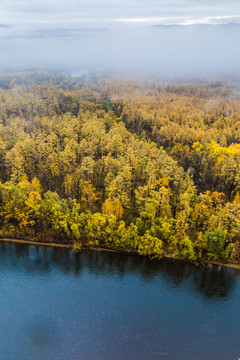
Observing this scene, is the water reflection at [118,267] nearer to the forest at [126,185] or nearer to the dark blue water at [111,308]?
the dark blue water at [111,308]

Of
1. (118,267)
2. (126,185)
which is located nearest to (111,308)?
(118,267)

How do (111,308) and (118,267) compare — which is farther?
(118,267)

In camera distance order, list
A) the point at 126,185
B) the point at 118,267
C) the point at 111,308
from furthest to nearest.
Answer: the point at 126,185 → the point at 118,267 → the point at 111,308

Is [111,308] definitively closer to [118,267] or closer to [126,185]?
[118,267]

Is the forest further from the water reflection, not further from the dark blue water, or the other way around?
the dark blue water

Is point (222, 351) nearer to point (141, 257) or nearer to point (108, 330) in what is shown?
point (108, 330)

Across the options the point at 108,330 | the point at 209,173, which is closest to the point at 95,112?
the point at 209,173
